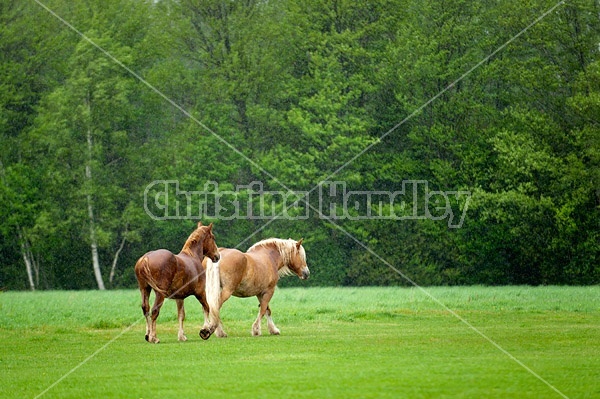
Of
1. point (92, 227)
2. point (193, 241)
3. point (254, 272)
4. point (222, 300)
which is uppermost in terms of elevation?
point (193, 241)

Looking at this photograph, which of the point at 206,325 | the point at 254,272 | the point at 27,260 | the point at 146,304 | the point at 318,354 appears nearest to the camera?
the point at 318,354

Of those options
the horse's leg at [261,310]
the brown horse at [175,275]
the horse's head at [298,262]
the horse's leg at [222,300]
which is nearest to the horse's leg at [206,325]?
the brown horse at [175,275]

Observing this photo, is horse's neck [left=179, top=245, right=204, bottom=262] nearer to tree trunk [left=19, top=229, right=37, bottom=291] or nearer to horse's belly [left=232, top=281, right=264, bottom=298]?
horse's belly [left=232, top=281, right=264, bottom=298]

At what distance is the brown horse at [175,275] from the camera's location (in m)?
18.5

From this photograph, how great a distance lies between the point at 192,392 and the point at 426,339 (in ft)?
24.0

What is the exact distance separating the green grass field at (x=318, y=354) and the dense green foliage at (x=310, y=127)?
65.8 feet

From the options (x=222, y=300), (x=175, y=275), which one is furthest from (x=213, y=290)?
(x=175, y=275)

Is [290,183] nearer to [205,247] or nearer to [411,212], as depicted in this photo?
[411,212]

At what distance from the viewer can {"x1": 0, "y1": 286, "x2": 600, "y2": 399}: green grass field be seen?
12.3 metres

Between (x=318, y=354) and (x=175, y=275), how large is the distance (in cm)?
395

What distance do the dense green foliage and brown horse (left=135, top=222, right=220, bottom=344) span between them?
2776 centimetres

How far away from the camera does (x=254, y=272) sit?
19.9 meters

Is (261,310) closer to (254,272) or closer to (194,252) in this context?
(254,272)

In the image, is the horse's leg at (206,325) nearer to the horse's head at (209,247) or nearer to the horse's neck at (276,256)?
the horse's head at (209,247)
